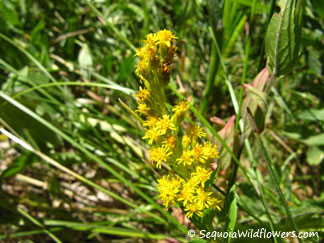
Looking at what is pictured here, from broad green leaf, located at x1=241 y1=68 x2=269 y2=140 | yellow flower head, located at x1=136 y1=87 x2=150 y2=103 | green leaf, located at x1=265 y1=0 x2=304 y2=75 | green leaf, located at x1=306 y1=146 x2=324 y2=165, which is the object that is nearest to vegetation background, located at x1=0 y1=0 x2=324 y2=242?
green leaf, located at x1=306 y1=146 x2=324 y2=165

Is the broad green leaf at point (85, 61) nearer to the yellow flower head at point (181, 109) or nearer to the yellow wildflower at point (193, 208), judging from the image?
the yellow flower head at point (181, 109)

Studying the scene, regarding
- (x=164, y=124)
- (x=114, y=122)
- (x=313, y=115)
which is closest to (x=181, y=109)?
(x=164, y=124)

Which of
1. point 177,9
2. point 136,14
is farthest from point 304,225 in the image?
point 136,14

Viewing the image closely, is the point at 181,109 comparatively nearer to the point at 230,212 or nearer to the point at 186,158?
the point at 186,158

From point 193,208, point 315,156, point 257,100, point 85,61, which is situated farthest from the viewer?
point 85,61

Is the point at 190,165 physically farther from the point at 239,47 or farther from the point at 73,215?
the point at 239,47

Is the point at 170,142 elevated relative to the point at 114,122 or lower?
lower
